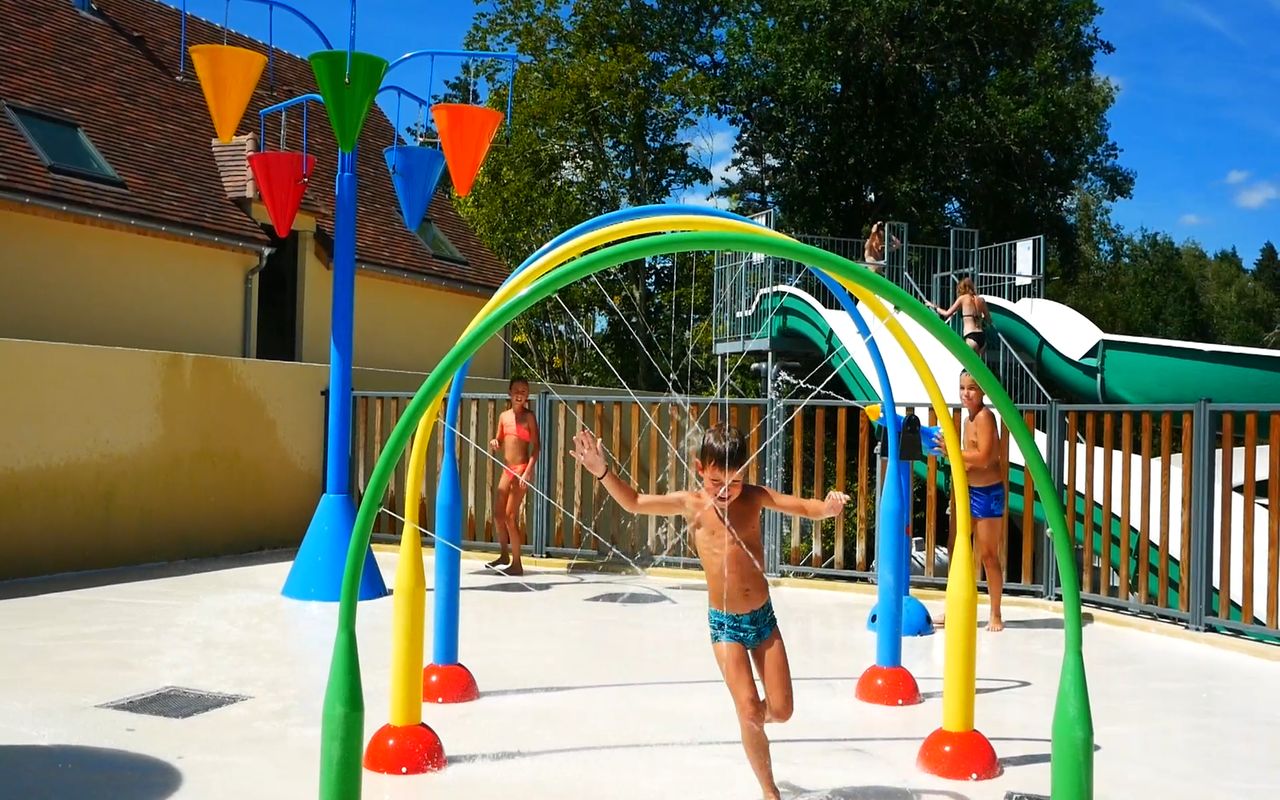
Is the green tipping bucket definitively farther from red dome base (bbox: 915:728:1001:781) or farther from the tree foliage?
the tree foliage

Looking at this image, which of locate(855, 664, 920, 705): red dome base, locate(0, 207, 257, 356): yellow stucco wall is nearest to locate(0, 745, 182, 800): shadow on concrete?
locate(855, 664, 920, 705): red dome base

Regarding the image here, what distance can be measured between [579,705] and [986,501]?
383cm

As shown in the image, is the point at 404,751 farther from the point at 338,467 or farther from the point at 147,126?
the point at 147,126

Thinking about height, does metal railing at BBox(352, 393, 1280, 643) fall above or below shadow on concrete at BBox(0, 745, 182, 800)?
above

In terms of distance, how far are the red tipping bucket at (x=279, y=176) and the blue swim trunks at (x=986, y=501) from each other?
666 centimetres

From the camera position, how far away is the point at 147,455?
1202 cm

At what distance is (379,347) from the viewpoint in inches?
809

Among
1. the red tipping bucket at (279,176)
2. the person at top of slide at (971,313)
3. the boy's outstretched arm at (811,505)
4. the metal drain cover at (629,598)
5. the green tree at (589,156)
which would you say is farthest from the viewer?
the green tree at (589,156)

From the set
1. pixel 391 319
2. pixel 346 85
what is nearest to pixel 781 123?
pixel 391 319

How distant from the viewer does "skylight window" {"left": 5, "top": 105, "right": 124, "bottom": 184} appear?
1503 cm

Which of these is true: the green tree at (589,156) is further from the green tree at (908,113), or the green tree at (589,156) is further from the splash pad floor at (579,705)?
the splash pad floor at (579,705)

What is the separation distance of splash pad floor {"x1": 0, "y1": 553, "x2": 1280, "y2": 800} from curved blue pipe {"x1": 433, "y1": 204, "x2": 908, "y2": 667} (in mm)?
397

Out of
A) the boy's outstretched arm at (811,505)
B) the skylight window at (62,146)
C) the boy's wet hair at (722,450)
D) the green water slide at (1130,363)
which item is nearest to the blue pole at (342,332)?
the boy's wet hair at (722,450)

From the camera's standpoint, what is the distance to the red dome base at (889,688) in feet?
21.8
